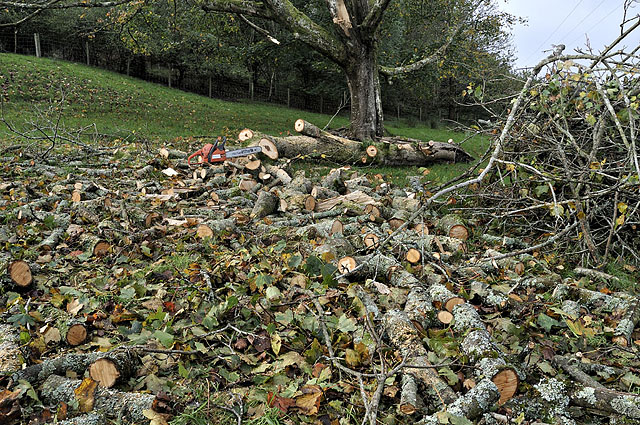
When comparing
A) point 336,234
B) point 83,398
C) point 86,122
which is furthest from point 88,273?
point 86,122

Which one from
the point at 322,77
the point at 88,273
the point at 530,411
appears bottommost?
the point at 88,273

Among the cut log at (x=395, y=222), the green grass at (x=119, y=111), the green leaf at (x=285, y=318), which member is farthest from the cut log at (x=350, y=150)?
the green leaf at (x=285, y=318)

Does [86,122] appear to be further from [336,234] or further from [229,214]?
[336,234]

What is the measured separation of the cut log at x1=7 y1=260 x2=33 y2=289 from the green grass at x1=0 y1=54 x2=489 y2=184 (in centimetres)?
585

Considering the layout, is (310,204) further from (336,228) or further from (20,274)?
(20,274)

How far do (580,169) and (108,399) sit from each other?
496cm

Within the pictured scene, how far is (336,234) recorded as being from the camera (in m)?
4.14

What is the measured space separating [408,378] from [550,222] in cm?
378

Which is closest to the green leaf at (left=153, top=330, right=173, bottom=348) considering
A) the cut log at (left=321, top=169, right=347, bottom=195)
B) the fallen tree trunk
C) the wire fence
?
the cut log at (left=321, top=169, right=347, bottom=195)

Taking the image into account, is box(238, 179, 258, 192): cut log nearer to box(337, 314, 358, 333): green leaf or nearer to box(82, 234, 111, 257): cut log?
box(82, 234, 111, 257): cut log

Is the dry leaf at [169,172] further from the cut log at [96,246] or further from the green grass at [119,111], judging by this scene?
the cut log at [96,246]

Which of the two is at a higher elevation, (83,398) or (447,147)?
(447,147)

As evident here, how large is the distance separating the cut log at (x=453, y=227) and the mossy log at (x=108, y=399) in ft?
11.9

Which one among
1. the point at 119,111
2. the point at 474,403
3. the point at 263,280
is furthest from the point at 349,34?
the point at 474,403
